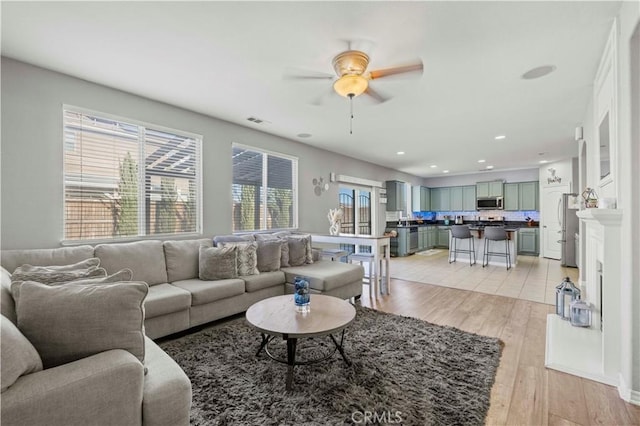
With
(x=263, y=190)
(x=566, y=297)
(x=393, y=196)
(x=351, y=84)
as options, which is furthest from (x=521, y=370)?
(x=393, y=196)

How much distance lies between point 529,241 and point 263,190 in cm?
774

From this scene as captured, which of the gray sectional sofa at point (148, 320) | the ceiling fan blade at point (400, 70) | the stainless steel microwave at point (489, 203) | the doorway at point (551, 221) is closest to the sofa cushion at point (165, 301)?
the gray sectional sofa at point (148, 320)

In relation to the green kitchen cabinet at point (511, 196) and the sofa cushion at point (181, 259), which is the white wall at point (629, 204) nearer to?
the sofa cushion at point (181, 259)

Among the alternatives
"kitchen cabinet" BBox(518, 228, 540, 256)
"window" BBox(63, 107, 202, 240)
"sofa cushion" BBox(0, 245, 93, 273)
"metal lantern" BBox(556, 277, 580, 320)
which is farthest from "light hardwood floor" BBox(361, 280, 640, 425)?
"kitchen cabinet" BBox(518, 228, 540, 256)

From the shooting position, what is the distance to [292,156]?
5281 millimetres

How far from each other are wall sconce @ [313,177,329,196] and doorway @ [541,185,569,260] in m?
6.10

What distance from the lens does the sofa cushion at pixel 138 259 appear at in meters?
2.79

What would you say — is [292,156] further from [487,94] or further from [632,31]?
[632,31]

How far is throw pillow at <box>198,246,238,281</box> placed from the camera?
10.7 ft

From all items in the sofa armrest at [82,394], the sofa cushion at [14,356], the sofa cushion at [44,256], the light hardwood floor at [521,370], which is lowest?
the light hardwood floor at [521,370]

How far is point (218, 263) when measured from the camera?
3287 mm

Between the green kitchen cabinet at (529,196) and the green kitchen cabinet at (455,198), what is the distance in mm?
1677

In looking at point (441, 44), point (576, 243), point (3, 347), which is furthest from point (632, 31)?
point (576, 243)

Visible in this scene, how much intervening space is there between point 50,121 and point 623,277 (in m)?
4.93
